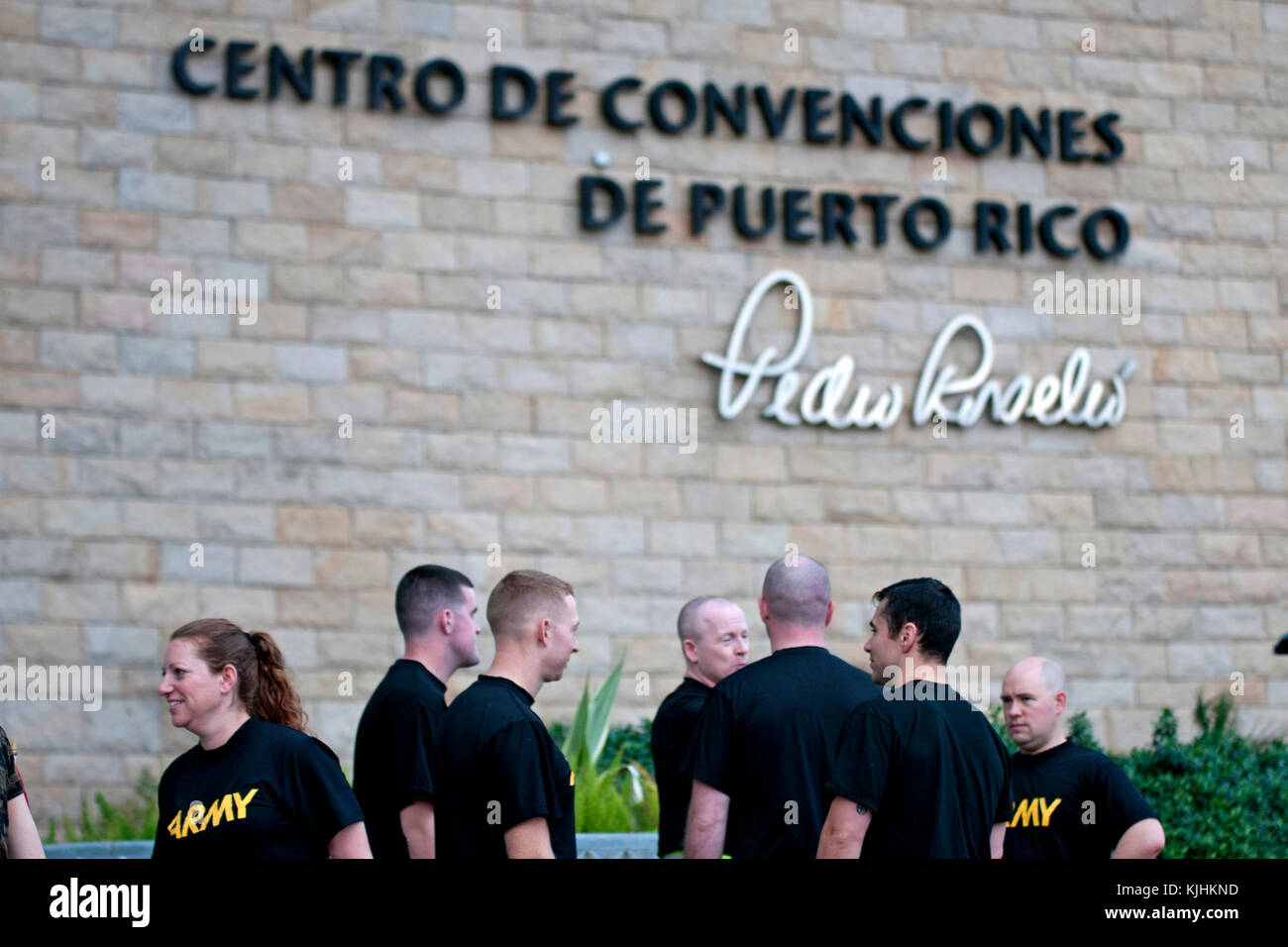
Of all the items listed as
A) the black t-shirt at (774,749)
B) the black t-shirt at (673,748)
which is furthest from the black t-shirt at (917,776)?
the black t-shirt at (673,748)

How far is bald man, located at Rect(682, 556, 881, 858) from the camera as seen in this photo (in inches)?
234

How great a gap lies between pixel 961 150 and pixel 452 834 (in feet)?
30.2

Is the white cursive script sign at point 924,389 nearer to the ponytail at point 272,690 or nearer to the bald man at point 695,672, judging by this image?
the bald man at point 695,672

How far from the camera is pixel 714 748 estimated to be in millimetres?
6012

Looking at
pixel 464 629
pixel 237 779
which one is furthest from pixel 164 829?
Result: pixel 464 629

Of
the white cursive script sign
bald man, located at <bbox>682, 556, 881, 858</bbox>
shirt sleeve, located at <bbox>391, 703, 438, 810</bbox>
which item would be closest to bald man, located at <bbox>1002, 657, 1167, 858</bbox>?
bald man, located at <bbox>682, 556, 881, 858</bbox>

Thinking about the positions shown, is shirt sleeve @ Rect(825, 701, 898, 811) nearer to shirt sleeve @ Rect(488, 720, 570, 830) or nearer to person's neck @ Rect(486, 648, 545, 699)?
shirt sleeve @ Rect(488, 720, 570, 830)

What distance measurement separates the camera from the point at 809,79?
12.8 m

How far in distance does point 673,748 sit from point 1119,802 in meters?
1.94

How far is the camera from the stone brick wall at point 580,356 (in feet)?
36.4

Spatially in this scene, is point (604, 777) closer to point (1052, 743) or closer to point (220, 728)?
point (1052, 743)

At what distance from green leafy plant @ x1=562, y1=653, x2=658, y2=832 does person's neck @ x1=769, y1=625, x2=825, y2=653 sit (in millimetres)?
3177

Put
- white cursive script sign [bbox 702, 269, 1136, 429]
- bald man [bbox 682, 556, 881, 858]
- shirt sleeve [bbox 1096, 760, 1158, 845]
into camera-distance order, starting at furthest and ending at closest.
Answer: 1. white cursive script sign [bbox 702, 269, 1136, 429]
2. shirt sleeve [bbox 1096, 760, 1158, 845]
3. bald man [bbox 682, 556, 881, 858]

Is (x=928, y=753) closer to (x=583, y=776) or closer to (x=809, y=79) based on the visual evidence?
(x=583, y=776)
